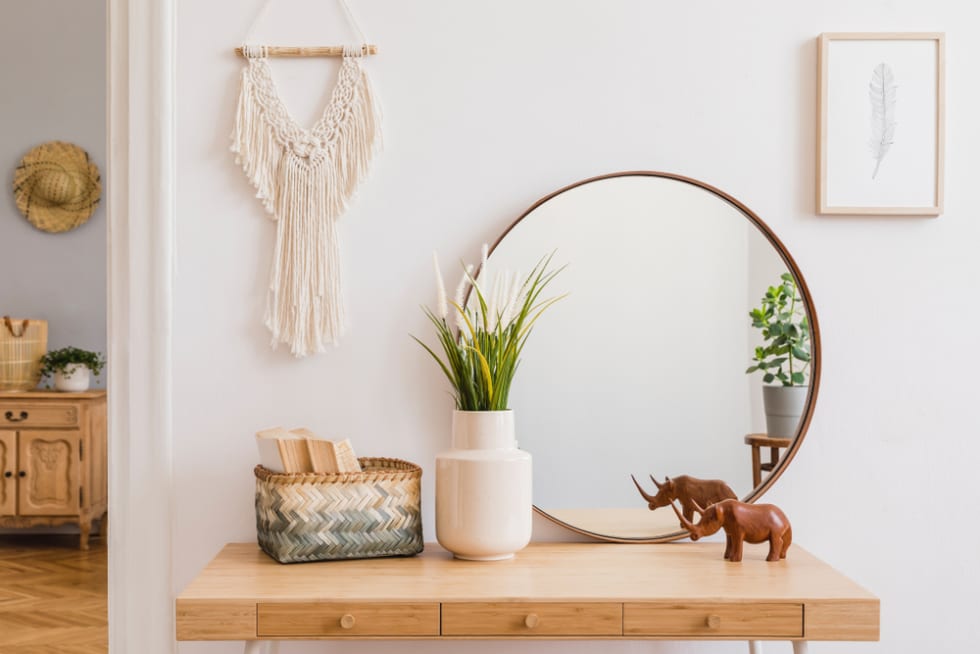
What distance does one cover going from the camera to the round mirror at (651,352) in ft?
6.55

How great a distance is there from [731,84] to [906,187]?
438 mm

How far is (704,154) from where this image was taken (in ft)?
6.66

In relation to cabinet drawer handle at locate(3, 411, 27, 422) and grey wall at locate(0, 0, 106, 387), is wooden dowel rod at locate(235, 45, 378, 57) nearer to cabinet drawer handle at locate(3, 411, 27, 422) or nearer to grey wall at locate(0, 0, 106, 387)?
cabinet drawer handle at locate(3, 411, 27, 422)

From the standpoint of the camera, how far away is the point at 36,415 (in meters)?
4.27

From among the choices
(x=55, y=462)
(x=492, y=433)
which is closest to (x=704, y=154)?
(x=492, y=433)

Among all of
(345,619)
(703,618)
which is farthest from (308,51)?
(703,618)

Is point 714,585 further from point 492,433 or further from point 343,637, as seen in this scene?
point 343,637

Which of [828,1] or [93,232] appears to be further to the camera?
[93,232]

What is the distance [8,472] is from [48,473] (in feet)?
0.57

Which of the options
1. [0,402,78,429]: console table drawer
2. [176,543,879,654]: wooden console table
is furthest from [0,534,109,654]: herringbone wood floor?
[176,543,879,654]: wooden console table

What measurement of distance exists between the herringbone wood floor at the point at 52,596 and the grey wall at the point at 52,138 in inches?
34.7

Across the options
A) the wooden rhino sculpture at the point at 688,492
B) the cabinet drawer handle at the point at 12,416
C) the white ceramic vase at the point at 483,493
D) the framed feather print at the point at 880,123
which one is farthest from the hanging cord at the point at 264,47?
the cabinet drawer handle at the point at 12,416

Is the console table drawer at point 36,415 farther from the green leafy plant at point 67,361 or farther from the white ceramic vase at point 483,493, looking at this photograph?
the white ceramic vase at point 483,493

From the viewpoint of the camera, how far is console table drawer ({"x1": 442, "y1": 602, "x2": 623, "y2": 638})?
1.56 metres
